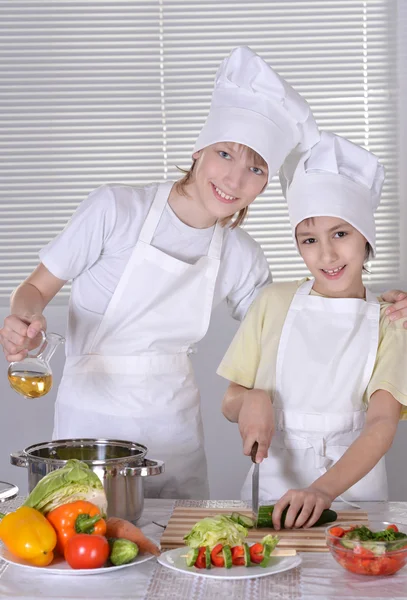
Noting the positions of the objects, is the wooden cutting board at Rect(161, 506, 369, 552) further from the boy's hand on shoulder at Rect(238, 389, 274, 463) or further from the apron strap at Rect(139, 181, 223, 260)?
the apron strap at Rect(139, 181, 223, 260)

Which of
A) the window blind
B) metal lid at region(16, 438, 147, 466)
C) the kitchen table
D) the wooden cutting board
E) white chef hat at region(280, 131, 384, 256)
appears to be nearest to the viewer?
the kitchen table

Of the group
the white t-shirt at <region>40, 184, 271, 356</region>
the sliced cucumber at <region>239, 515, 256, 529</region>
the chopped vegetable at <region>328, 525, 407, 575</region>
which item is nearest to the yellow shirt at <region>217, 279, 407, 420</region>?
the white t-shirt at <region>40, 184, 271, 356</region>

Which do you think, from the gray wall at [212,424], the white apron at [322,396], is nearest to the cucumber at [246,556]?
the white apron at [322,396]

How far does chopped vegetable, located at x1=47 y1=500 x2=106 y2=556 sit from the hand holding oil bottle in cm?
40

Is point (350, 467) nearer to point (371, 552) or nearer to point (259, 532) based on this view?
point (259, 532)

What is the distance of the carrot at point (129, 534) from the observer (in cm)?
122

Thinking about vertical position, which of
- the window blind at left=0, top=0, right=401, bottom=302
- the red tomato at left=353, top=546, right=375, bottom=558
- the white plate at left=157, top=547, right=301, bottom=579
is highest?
the window blind at left=0, top=0, right=401, bottom=302

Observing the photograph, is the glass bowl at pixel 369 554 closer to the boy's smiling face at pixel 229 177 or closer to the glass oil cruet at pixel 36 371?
the glass oil cruet at pixel 36 371

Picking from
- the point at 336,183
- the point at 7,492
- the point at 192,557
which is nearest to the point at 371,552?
the point at 192,557

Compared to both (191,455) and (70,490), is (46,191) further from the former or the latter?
(70,490)

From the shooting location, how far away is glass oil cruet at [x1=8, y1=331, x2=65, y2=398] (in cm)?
155

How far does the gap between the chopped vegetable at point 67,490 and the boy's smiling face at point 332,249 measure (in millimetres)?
713

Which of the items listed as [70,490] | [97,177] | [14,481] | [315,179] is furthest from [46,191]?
[70,490]

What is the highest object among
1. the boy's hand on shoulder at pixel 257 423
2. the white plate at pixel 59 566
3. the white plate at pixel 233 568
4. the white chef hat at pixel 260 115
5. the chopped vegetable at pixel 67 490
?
the white chef hat at pixel 260 115
